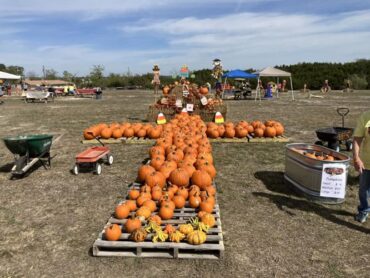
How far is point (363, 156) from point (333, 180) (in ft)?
2.45

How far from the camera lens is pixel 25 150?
22.8 feet

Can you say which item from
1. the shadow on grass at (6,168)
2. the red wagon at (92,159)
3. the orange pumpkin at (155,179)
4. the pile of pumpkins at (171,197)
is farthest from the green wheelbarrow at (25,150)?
the orange pumpkin at (155,179)

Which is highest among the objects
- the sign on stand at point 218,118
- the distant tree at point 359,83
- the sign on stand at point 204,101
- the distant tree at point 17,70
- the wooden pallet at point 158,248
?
the distant tree at point 17,70

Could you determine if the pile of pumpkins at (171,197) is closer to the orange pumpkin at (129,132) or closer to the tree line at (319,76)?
the orange pumpkin at (129,132)

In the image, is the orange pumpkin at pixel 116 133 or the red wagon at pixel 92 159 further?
the orange pumpkin at pixel 116 133

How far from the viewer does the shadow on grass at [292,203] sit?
16.4 ft

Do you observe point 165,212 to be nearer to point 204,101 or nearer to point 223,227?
point 223,227

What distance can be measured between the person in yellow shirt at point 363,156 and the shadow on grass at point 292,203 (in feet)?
0.93

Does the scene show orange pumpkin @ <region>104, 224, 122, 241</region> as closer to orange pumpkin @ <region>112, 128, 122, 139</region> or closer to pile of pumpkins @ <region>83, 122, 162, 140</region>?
pile of pumpkins @ <region>83, 122, 162, 140</region>

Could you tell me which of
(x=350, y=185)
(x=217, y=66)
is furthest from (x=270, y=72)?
(x=350, y=185)

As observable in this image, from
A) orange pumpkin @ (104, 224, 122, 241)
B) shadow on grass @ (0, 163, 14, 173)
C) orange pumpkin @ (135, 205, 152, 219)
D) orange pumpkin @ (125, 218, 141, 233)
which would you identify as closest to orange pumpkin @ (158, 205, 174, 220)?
orange pumpkin @ (135, 205, 152, 219)

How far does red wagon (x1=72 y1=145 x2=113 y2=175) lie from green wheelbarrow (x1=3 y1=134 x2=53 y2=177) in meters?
0.77

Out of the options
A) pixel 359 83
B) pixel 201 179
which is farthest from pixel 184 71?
pixel 359 83

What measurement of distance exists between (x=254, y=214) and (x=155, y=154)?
7.89ft
